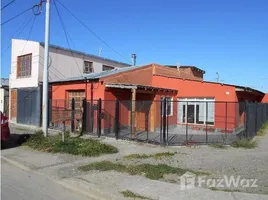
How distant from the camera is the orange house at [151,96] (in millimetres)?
17625

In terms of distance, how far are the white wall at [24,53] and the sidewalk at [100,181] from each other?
42.4 feet

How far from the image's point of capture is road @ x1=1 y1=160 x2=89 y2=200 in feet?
20.7

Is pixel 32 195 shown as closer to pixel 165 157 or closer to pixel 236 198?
pixel 236 198

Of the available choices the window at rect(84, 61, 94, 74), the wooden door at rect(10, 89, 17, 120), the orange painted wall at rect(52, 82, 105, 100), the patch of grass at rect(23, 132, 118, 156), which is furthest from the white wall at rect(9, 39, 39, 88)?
the patch of grass at rect(23, 132, 118, 156)

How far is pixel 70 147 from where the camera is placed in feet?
38.5

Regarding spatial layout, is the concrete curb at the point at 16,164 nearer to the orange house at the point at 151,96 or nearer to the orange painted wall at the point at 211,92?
the orange house at the point at 151,96

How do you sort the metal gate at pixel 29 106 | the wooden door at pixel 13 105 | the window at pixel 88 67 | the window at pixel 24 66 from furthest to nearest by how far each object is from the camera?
the window at pixel 88 67 → the wooden door at pixel 13 105 → the window at pixel 24 66 → the metal gate at pixel 29 106

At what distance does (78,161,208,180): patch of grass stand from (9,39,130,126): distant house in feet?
46.5

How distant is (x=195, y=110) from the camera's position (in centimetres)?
2147

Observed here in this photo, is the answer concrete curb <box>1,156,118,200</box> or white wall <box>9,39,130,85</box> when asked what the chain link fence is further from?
concrete curb <box>1,156,118,200</box>

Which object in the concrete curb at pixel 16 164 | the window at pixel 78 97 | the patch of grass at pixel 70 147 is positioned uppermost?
the window at pixel 78 97

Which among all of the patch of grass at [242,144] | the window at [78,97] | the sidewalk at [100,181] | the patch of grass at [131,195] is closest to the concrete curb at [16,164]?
the sidewalk at [100,181]

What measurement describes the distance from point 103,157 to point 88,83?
8550 millimetres

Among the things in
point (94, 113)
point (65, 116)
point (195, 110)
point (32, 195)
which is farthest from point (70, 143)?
point (195, 110)
